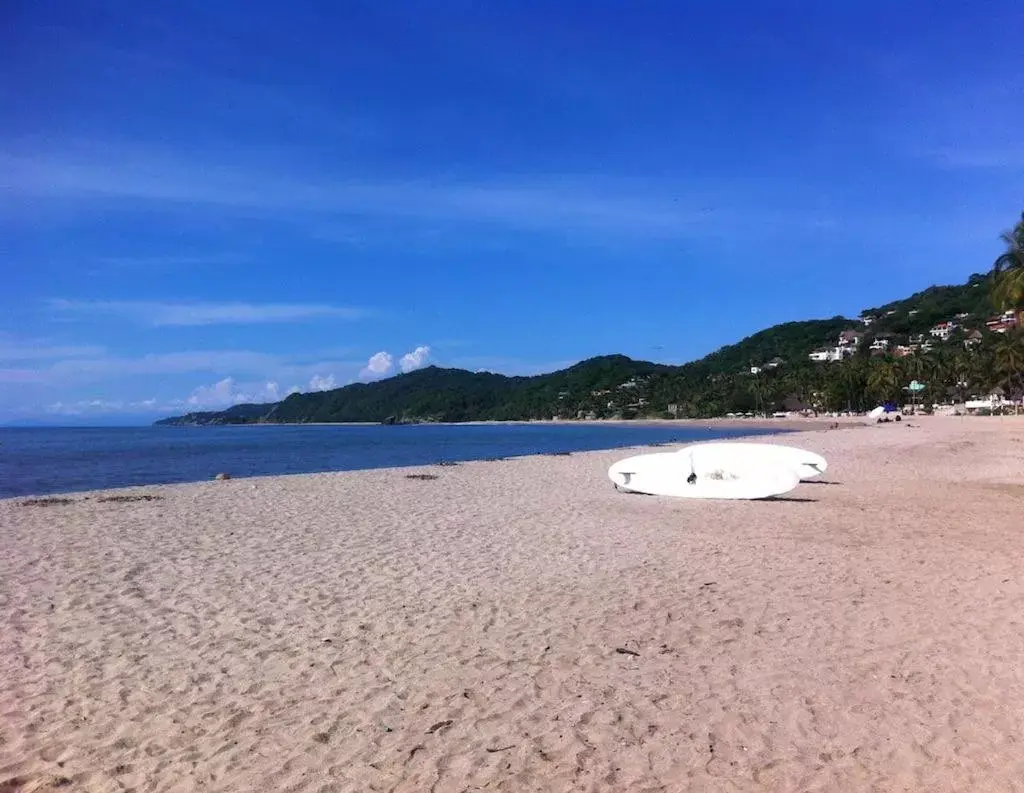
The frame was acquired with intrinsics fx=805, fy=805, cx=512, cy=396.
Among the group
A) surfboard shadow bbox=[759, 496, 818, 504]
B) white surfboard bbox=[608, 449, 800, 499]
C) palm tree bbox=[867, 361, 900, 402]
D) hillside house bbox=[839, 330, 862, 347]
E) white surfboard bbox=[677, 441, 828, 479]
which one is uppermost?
hillside house bbox=[839, 330, 862, 347]

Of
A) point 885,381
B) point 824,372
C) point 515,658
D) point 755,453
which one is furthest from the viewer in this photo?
point 824,372

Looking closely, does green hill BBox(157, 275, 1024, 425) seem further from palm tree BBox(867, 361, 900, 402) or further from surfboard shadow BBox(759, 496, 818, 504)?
surfboard shadow BBox(759, 496, 818, 504)

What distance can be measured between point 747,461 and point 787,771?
12.2 meters

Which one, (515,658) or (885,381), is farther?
(885,381)

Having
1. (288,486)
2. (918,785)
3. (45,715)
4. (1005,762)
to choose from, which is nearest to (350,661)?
(45,715)

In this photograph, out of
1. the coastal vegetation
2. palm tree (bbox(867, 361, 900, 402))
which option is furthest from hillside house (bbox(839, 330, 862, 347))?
palm tree (bbox(867, 361, 900, 402))

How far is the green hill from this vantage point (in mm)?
96375

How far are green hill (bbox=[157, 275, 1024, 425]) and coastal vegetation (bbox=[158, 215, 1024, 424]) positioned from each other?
0.67ft

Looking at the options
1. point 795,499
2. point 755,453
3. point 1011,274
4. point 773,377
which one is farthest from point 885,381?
point 795,499

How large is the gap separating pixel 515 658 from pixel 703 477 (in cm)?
1062

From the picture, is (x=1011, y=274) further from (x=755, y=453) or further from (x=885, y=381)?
(x=885, y=381)

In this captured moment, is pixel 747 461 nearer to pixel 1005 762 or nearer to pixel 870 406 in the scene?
pixel 1005 762

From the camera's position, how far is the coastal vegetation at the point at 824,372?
3359 inches

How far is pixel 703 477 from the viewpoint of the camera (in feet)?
51.1
